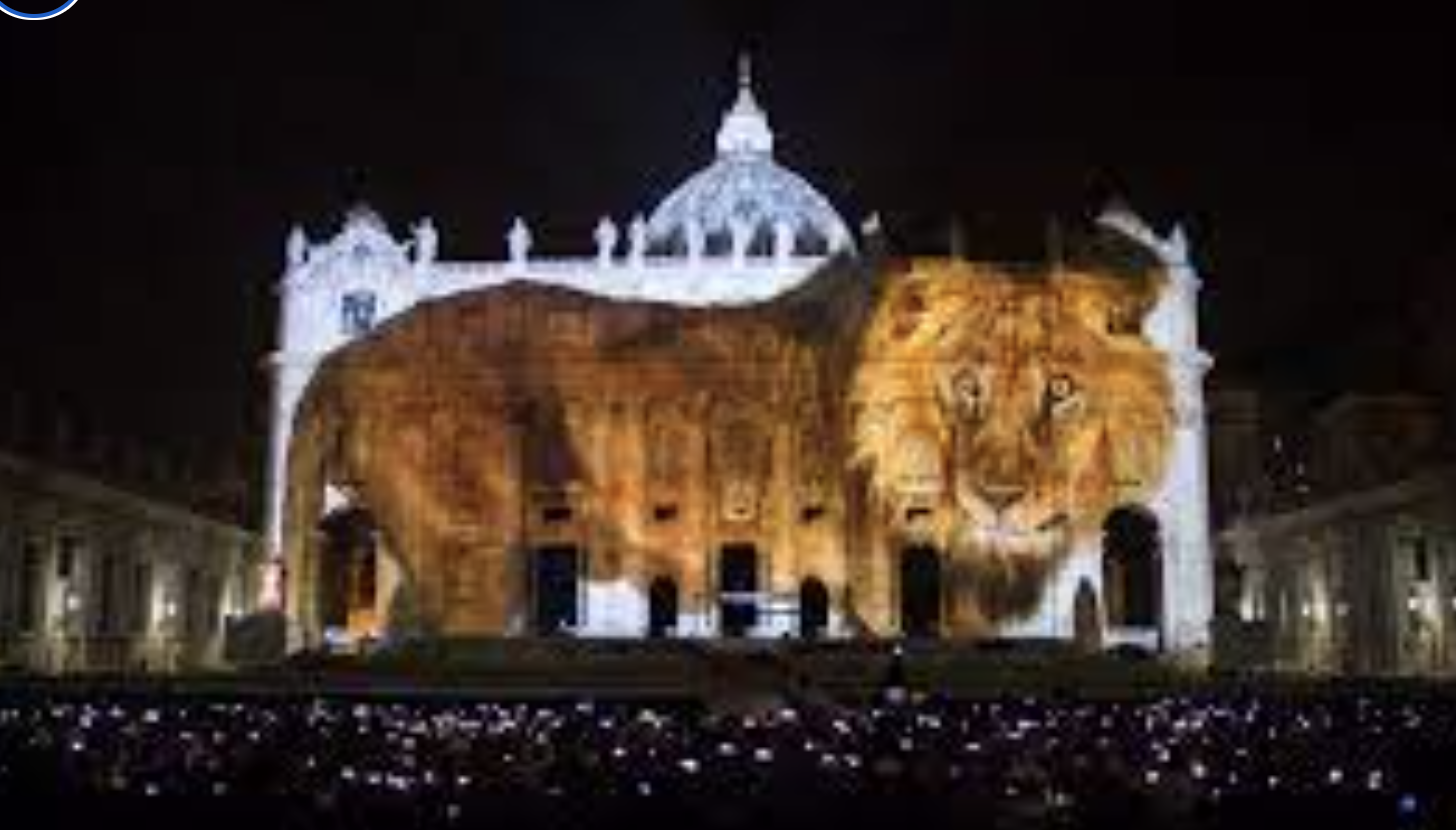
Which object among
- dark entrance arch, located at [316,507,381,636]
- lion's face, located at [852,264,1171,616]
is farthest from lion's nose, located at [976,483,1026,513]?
dark entrance arch, located at [316,507,381,636]

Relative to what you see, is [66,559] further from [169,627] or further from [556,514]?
[556,514]

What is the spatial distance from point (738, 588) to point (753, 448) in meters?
6.29

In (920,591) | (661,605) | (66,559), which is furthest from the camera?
(920,591)

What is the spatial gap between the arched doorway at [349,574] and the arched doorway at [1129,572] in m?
28.7

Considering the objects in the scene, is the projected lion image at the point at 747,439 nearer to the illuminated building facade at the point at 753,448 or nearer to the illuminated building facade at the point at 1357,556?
the illuminated building facade at the point at 753,448

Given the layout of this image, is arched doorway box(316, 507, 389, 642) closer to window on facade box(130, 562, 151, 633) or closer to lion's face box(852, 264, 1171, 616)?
window on facade box(130, 562, 151, 633)

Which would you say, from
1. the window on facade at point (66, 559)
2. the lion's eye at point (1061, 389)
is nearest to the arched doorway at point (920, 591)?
the lion's eye at point (1061, 389)

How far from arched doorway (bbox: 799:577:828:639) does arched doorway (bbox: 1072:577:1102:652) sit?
9.34 meters

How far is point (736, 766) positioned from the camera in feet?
51.0

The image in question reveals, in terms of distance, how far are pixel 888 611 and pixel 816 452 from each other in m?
5.48

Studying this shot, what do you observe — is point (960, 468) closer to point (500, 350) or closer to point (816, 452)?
point (816, 452)

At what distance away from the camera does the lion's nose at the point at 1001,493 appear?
2372 inches

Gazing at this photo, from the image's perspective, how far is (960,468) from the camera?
60688mm

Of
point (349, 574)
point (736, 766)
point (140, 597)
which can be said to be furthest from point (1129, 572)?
point (736, 766)
